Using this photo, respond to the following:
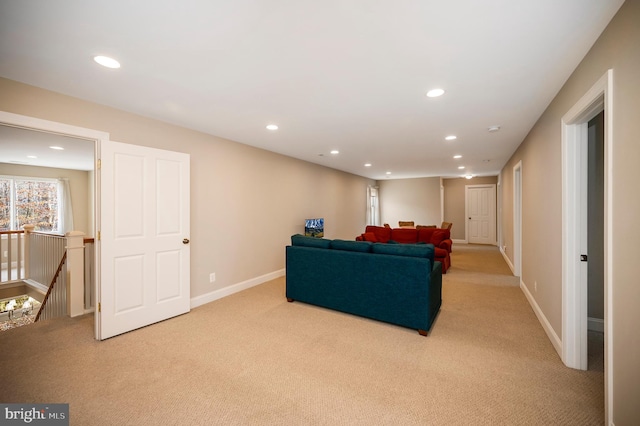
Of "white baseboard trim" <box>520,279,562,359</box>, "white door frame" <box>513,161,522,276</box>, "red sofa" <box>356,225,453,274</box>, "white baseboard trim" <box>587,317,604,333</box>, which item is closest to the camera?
"white baseboard trim" <box>520,279,562,359</box>

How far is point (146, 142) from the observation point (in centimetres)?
337

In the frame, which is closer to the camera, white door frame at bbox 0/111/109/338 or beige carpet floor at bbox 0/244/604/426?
beige carpet floor at bbox 0/244/604/426

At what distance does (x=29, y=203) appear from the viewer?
7.12 m

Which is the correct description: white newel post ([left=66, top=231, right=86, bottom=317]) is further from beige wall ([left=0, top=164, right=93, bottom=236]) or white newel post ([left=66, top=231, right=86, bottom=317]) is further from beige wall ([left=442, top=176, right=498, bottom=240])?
beige wall ([left=442, top=176, right=498, bottom=240])

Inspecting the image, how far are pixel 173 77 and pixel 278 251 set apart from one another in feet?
12.3

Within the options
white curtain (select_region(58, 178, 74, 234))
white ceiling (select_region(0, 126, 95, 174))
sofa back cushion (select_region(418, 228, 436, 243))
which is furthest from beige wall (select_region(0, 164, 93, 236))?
Result: sofa back cushion (select_region(418, 228, 436, 243))

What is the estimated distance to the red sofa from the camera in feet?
19.1

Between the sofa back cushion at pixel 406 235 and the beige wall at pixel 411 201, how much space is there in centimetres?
315

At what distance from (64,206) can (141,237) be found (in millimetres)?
6427

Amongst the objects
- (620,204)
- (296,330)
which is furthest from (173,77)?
(620,204)

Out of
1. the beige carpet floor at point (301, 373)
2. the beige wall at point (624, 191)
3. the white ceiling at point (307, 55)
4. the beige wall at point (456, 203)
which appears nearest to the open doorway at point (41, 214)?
the white ceiling at point (307, 55)

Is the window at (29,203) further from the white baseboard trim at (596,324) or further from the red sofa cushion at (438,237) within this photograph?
the white baseboard trim at (596,324)

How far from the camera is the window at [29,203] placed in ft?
22.3

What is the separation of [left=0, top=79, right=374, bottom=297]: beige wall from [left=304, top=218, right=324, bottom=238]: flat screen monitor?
4.5 inches
